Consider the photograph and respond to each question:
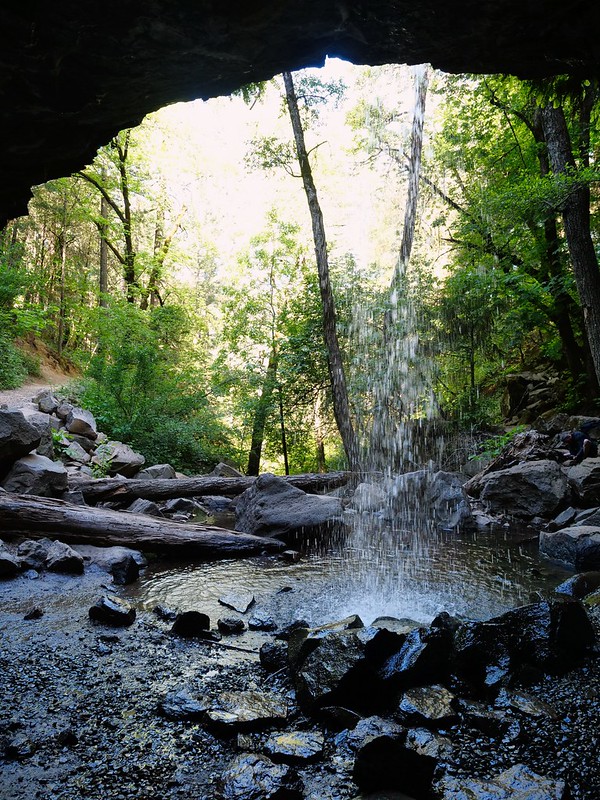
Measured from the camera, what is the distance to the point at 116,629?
14.0 ft

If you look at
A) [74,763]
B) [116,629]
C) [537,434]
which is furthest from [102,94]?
[537,434]

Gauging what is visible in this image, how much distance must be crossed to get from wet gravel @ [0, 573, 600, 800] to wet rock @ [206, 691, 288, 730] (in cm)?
8

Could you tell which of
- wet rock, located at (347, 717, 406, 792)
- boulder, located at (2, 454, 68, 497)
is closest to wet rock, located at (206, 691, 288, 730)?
wet rock, located at (347, 717, 406, 792)

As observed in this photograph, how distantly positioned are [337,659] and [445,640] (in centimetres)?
76

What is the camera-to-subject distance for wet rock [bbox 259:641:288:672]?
3.63m

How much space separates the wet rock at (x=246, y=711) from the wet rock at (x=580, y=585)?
365 cm

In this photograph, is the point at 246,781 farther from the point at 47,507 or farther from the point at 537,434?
the point at 537,434

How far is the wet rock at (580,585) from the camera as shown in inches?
205

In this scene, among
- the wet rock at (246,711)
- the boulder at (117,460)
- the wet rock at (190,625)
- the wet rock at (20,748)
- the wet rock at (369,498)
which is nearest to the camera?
the wet rock at (20,748)

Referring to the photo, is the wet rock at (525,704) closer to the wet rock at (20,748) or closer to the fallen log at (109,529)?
the wet rock at (20,748)

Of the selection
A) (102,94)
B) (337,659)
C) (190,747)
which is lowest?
(190,747)

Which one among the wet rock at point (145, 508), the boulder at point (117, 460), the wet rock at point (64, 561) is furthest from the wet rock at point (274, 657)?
the boulder at point (117, 460)

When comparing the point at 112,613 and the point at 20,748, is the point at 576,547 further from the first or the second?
the point at 20,748

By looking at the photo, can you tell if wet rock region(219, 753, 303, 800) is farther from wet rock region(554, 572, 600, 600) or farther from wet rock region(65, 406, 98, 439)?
wet rock region(65, 406, 98, 439)
